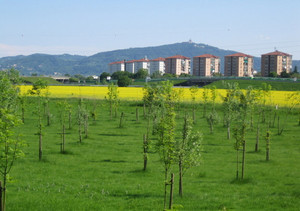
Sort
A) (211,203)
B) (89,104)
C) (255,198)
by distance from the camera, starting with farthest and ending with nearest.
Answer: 1. (89,104)
2. (255,198)
3. (211,203)

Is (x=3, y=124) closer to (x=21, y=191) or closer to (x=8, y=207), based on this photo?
(x=8, y=207)

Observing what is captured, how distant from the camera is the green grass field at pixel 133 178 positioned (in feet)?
62.0

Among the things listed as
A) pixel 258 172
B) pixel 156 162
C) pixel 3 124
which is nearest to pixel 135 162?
pixel 156 162

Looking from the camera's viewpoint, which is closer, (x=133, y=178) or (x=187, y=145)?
(x=187, y=145)

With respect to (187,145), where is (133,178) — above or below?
below

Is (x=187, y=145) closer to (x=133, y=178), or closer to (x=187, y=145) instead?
(x=187, y=145)

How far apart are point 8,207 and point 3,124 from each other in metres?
6.41

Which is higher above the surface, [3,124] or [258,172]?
[3,124]

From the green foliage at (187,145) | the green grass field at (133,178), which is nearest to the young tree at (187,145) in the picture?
the green foliage at (187,145)

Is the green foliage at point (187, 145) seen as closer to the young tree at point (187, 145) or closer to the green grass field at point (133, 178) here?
the young tree at point (187, 145)

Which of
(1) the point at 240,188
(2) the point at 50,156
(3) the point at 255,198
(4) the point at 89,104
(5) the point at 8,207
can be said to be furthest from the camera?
(4) the point at 89,104

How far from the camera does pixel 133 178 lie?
24609mm

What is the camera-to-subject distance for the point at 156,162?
98.5 ft

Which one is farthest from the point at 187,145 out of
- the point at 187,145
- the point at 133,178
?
the point at 133,178
